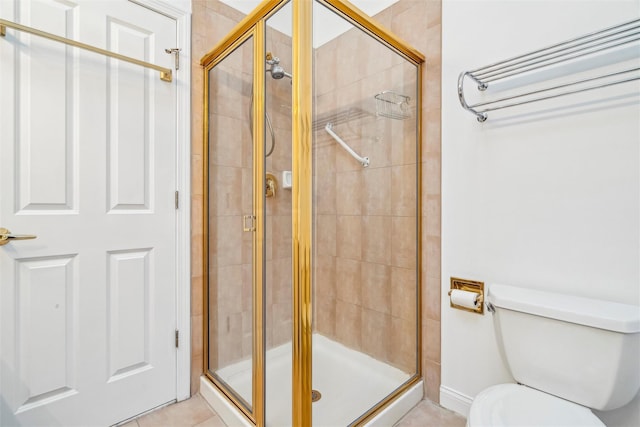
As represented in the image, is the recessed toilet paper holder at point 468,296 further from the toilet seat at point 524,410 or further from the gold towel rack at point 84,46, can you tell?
the gold towel rack at point 84,46

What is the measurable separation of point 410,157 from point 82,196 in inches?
62.0

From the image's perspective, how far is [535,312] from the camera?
1110 millimetres

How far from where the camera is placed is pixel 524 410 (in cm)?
100

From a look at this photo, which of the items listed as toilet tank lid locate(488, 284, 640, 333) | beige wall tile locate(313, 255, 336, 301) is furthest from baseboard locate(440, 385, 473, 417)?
beige wall tile locate(313, 255, 336, 301)

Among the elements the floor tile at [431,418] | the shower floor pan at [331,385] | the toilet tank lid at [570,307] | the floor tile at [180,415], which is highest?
the toilet tank lid at [570,307]

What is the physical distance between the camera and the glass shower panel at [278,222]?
1.18m

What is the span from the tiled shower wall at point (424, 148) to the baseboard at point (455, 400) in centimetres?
5

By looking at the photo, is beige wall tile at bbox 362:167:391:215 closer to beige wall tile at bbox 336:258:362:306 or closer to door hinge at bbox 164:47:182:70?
beige wall tile at bbox 336:258:362:306

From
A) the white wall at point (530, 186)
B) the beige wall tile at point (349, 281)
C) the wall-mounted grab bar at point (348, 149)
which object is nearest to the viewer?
the white wall at point (530, 186)

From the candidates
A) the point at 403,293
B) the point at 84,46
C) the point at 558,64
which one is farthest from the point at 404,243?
the point at 84,46

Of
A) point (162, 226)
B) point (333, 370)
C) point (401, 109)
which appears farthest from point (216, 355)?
point (401, 109)

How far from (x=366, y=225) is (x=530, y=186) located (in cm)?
74

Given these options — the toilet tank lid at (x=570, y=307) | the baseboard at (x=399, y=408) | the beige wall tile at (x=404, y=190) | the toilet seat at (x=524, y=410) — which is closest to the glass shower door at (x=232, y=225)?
the baseboard at (x=399, y=408)

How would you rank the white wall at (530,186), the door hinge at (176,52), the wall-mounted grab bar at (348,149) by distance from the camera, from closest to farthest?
the white wall at (530,186) → the wall-mounted grab bar at (348,149) → the door hinge at (176,52)
